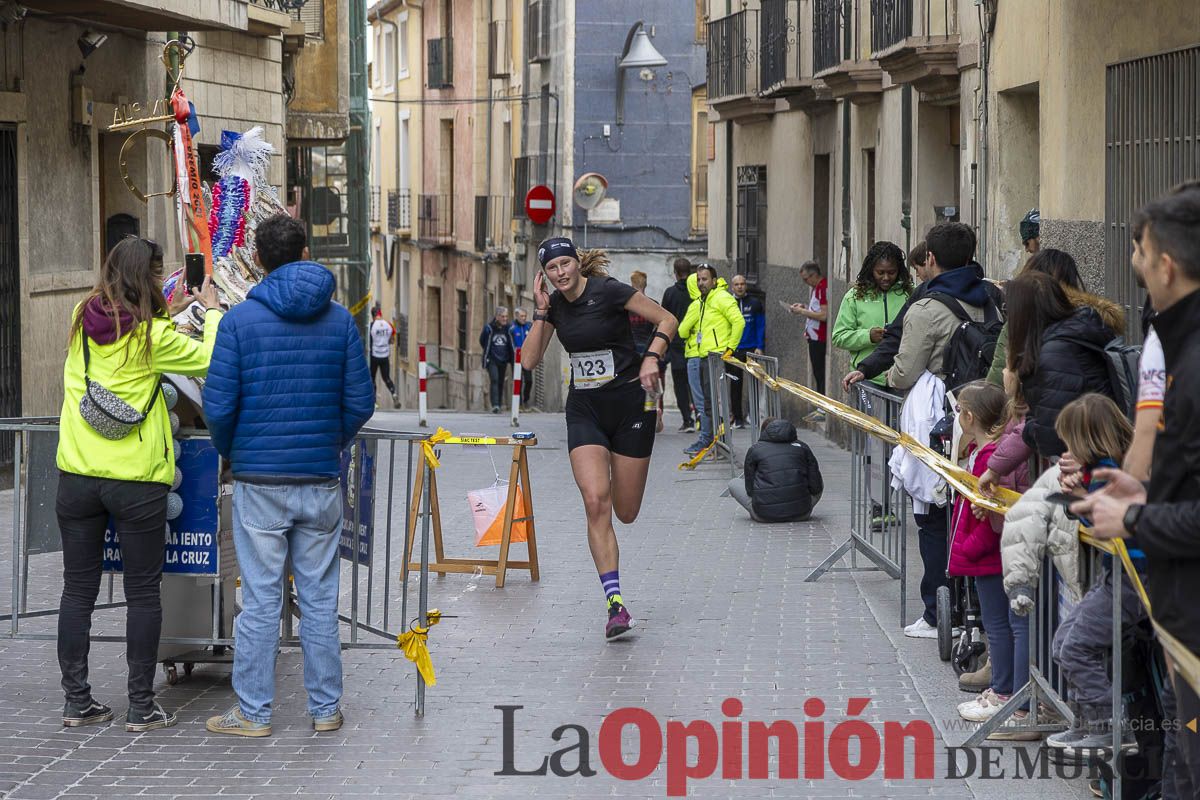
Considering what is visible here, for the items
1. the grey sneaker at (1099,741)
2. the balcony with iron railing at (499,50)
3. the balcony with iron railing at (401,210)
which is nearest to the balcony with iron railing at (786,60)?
the grey sneaker at (1099,741)

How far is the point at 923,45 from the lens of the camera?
14.8 meters

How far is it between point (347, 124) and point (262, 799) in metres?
→ 22.4

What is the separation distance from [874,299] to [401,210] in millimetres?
40582

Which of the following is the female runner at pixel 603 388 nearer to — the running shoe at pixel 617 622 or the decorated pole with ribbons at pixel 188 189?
the running shoe at pixel 617 622

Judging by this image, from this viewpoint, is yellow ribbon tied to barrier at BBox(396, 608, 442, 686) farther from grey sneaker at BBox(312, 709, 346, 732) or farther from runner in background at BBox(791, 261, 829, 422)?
runner in background at BBox(791, 261, 829, 422)

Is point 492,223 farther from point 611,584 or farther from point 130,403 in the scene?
point 130,403

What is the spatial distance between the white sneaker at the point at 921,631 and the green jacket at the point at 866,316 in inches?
131

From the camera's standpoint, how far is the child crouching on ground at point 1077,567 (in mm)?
5469

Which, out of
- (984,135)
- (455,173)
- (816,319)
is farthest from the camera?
(455,173)

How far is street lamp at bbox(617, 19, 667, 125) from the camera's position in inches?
1155

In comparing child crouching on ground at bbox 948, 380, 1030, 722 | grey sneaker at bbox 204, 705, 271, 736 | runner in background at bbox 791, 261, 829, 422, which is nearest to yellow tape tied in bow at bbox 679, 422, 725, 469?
runner in background at bbox 791, 261, 829, 422

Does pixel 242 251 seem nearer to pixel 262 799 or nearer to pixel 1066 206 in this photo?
pixel 262 799

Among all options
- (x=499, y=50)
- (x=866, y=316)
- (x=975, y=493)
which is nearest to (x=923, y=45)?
(x=866, y=316)

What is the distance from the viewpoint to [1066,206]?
36.9 ft
